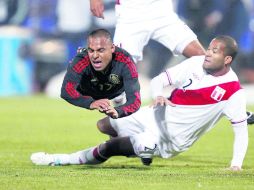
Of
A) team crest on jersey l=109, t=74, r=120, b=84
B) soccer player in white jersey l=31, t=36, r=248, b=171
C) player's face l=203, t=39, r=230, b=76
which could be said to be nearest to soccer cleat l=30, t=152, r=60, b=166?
soccer player in white jersey l=31, t=36, r=248, b=171

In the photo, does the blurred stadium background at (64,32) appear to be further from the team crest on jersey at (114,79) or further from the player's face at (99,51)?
the player's face at (99,51)

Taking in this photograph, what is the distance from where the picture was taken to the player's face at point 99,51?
9.02 m

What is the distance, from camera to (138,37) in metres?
11.6

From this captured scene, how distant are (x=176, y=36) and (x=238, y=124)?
7.96 ft

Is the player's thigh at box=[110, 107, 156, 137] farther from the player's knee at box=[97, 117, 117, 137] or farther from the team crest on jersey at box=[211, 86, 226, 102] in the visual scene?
the team crest on jersey at box=[211, 86, 226, 102]

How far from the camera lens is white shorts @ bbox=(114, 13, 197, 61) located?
11.4m

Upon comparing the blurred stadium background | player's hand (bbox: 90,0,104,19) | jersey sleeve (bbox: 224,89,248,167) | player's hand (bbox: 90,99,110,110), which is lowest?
the blurred stadium background

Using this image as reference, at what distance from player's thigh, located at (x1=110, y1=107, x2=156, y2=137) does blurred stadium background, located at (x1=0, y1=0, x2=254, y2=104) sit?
11898mm

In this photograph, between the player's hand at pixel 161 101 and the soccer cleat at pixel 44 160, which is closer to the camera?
the player's hand at pixel 161 101

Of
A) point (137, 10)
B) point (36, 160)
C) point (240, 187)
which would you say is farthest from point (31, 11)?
point (240, 187)

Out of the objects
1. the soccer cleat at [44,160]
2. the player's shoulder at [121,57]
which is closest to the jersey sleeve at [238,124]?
the player's shoulder at [121,57]

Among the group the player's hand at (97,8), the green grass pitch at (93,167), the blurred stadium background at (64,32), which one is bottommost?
the blurred stadium background at (64,32)

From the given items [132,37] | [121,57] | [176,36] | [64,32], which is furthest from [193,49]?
[64,32]

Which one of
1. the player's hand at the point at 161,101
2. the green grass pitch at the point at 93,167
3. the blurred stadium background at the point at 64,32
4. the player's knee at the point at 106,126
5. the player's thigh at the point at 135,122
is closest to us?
the green grass pitch at the point at 93,167
